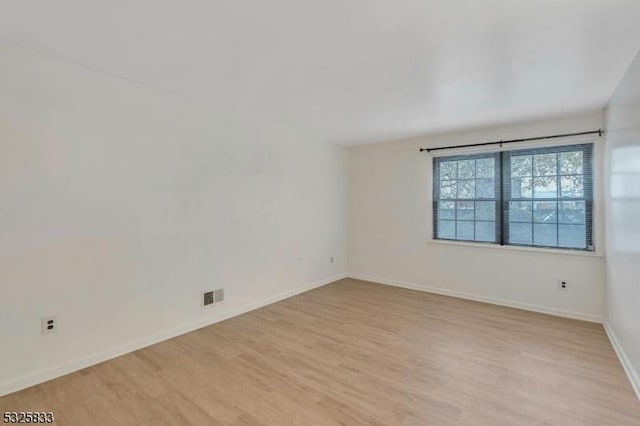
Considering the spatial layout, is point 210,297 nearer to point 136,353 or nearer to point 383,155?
point 136,353

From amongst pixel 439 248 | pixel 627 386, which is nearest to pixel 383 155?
pixel 439 248

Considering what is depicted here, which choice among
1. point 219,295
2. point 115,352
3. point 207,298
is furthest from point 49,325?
point 219,295

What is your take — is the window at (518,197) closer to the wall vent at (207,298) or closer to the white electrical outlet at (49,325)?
the wall vent at (207,298)

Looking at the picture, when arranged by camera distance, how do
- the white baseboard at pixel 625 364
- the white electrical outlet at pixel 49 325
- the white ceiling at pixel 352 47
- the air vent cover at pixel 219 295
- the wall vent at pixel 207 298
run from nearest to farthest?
the white ceiling at pixel 352 47
the white baseboard at pixel 625 364
the white electrical outlet at pixel 49 325
the wall vent at pixel 207 298
the air vent cover at pixel 219 295

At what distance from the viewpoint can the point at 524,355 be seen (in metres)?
2.73

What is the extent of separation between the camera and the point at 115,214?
8.77 ft

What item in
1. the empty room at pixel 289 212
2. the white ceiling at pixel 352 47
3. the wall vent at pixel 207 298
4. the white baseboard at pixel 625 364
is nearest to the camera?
the white ceiling at pixel 352 47

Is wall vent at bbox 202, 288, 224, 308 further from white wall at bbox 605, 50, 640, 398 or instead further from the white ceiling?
white wall at bbox 605, 50, 640, 398

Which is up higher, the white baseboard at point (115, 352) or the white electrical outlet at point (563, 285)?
the white electrical outlet at point (563, 285)

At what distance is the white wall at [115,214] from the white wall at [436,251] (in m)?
1.87

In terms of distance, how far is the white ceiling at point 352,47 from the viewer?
5.71ft

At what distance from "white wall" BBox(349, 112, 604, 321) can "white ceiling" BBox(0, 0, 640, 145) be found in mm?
1457

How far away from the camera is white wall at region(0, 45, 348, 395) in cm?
221

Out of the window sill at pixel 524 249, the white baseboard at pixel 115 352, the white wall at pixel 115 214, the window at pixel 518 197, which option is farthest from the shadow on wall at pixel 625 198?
the white baseboard at pixel 115 352
